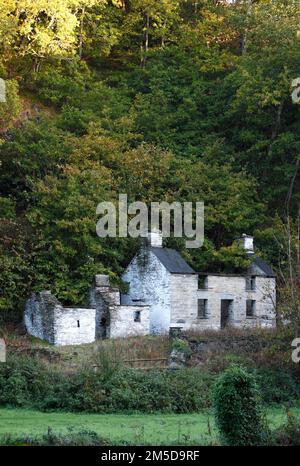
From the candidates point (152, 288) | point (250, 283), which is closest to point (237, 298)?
point (250, 283)

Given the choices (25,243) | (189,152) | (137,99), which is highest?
(137,99)

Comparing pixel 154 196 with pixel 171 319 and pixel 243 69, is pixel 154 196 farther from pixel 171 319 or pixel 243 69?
pixel 243 69

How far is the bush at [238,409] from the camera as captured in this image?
17578 millimetres

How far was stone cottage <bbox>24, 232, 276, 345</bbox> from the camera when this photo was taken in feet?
115

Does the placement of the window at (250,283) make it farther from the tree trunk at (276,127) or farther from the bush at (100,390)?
the bush at (100,390)

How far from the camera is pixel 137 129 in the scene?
49.2 metres

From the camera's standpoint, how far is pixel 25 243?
37906 millimetres

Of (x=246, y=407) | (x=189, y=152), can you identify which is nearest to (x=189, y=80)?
(x=189, y=152)

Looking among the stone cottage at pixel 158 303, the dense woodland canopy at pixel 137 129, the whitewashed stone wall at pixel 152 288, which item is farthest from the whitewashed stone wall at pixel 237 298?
the whitewashed stone wall at pixel 152 288

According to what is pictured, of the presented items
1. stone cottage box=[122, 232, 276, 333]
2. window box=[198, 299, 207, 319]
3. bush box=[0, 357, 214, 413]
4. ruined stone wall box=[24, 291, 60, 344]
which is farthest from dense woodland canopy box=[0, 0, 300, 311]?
bush box=[0, 357, 214, 413]

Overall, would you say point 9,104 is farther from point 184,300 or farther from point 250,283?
point 250,283

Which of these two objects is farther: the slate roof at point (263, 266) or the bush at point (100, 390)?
the slate roof at point (263, 266)

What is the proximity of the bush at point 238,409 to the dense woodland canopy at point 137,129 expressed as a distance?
13.7m
